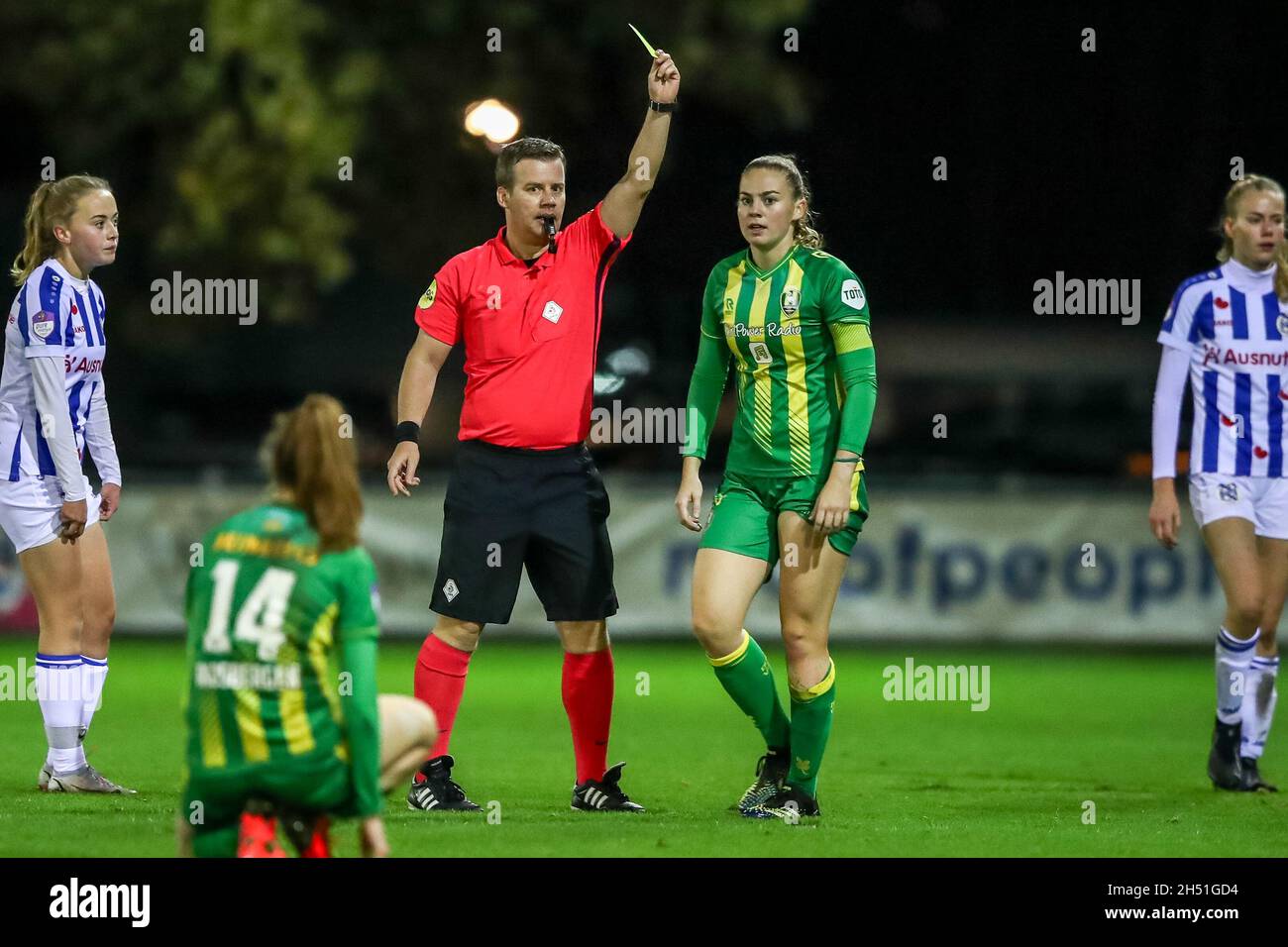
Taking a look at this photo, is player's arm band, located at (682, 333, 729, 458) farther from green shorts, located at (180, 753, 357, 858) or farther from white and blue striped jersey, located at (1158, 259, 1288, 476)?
green shorts, located at (180, 753, 357, 858)

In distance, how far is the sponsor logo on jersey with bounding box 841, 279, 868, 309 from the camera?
24.2 feet

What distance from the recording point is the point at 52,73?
19516mm

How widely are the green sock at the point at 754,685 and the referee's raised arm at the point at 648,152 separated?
1751mm

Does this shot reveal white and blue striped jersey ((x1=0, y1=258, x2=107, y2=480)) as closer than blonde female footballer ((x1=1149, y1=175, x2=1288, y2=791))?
Yes

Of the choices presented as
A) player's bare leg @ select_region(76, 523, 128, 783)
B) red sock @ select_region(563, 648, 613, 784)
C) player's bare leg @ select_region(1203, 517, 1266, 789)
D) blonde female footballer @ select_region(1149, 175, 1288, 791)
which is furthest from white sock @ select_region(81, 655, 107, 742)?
player's bare leg @ select_region(1203, 517, 1266, 789)

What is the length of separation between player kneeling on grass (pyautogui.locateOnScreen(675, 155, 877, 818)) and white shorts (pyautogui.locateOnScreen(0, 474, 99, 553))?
8.78ft

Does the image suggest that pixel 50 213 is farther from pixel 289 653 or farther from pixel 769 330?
pixel 289 653

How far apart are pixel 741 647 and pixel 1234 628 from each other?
256 centimetres

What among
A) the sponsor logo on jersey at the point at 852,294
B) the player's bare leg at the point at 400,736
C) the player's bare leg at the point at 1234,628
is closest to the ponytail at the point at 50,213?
the sponsor logo on jersey at the point at 852,294

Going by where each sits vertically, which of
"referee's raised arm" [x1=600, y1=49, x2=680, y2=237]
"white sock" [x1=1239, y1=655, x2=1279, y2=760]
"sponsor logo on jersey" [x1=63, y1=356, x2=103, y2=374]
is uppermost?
"referee's raised arm" [x1=600, y1=49, x2=680, y2=237]

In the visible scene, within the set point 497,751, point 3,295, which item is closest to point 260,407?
point 3,295

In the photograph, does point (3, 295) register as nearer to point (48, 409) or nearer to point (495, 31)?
point (495, 31)

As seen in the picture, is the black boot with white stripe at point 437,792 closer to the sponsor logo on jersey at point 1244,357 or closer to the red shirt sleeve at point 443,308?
the red shirt sleeve at point 443,308

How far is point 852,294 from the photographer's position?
24.3ft
